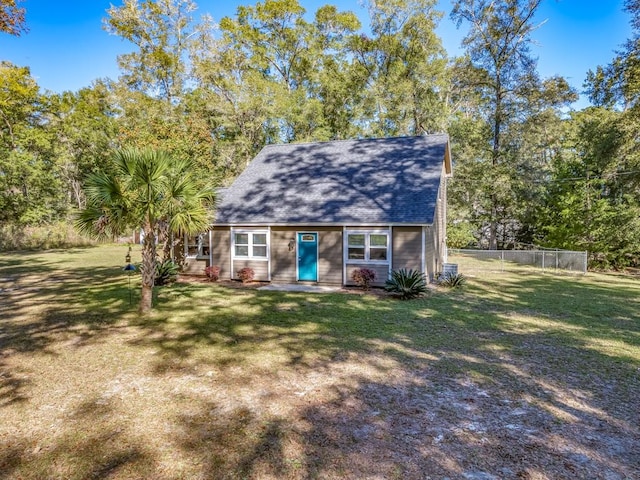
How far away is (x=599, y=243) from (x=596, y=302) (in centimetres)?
1051

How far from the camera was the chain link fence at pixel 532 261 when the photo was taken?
18.1 meters

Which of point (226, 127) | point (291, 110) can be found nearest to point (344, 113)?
point (291, 110)

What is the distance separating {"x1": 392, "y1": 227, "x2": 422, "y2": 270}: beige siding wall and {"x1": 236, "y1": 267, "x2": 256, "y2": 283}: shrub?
5359 millimetres

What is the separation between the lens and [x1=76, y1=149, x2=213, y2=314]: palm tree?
27.1 feet

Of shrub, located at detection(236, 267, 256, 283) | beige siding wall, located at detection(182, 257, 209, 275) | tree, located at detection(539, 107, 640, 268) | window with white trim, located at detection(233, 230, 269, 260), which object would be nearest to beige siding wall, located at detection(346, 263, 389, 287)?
window with white trim, located at detection(233, 230, 269, 260)

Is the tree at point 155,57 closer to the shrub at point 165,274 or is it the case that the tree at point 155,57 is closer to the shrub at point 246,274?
the shrub at point 165,274

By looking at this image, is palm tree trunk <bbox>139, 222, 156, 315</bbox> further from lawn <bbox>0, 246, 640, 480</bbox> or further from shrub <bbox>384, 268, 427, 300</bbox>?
shrub <bbox>384, 268, 427, 300</bbox>

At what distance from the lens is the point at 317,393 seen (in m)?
4.94

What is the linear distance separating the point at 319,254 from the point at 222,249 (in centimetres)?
407

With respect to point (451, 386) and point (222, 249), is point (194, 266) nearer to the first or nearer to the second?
point (222, 249)

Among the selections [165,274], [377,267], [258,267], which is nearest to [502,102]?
[377,267]

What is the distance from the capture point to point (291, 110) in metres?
28.3

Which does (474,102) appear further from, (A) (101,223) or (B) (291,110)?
(A) (101,223)

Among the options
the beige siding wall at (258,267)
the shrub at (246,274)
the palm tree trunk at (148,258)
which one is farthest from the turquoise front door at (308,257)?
the palm tree trunk at (148,258)
